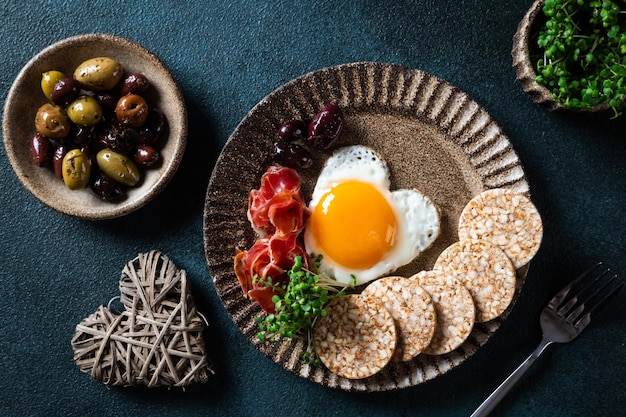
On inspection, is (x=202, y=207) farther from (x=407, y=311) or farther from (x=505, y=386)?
(x=505, y=386)

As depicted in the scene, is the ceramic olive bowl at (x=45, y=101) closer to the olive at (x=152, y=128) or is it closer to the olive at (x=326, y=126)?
the olive at (x=152, y=128)

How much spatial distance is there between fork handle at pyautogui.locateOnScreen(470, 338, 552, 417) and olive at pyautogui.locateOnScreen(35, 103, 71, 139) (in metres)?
2.02

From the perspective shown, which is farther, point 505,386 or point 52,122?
point 505,386

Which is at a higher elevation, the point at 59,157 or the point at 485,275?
the point at 485,275

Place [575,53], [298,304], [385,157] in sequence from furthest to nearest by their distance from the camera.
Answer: [385,157] → [575,53] → [298,304]

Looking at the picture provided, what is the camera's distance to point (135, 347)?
2385mm

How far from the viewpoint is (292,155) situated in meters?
2.34

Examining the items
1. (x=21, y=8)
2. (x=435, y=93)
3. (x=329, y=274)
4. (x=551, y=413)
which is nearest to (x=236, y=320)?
(x=329, y=274)

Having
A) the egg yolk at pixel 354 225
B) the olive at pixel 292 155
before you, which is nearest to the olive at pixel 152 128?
the olive at pixel 292 155

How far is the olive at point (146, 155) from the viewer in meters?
2.31

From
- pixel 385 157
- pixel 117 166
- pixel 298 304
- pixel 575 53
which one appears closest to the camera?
pixel 298 304

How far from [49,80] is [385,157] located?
138cm

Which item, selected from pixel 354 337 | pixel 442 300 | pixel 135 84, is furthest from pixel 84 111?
pixel 442 300

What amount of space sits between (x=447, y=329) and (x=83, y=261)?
1.57m
